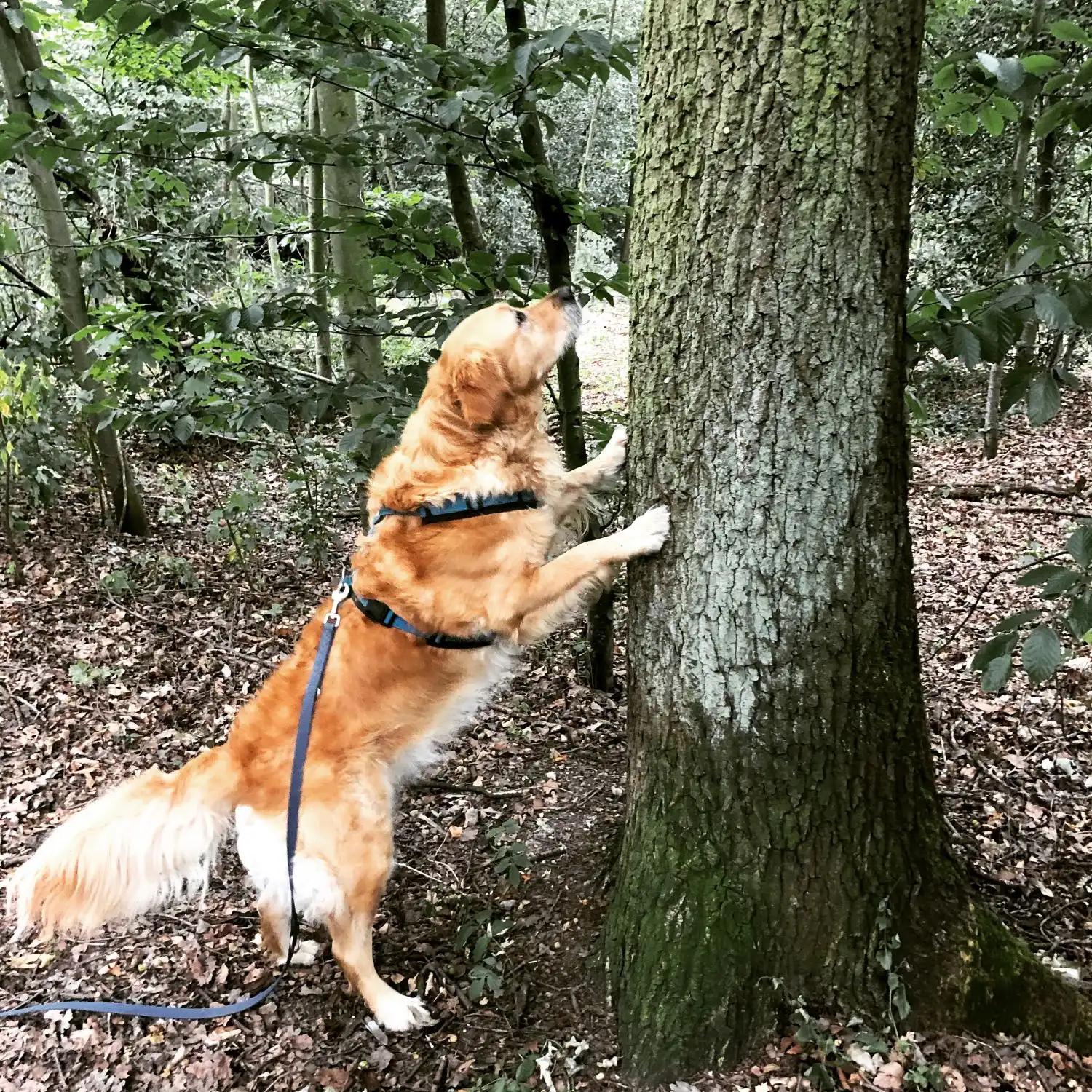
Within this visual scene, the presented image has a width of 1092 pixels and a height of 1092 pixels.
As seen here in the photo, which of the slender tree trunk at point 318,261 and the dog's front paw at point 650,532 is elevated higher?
the slender tree trunk at point 318,261

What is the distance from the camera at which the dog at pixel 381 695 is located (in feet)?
8.98

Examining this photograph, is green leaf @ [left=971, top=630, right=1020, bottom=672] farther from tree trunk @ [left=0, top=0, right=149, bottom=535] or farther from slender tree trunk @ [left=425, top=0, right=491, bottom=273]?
tree trunk @ [left=0, top=0, right=149, bottom=535]

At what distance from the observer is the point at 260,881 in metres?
2.82

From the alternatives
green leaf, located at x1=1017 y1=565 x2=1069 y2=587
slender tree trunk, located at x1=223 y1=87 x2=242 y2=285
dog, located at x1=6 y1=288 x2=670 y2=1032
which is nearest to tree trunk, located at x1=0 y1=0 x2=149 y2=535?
slender tree trunk, located at x1=223 y1=87 x2=242 y2=285

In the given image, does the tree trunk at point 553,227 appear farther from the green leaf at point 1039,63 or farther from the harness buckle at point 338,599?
the green leaf at point 1039,63

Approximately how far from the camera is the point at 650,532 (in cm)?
224

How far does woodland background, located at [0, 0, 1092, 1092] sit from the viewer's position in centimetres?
249

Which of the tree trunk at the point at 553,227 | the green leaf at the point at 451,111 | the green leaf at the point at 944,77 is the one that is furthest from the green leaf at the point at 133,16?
the green leaf at the point at 944,77

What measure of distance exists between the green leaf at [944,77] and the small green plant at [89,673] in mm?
5149

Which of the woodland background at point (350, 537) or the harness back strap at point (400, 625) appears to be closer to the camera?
the woodland background at point (350, 537)

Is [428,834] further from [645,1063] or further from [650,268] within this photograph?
[650,268]

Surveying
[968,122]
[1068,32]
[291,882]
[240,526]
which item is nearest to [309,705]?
[291,882]

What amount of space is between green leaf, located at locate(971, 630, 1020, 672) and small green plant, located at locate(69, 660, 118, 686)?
4.78m

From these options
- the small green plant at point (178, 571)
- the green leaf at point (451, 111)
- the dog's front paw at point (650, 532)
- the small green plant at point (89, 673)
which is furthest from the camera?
the small green plant at point (178, 571)
